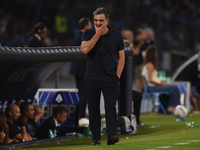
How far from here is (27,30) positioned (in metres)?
19.9

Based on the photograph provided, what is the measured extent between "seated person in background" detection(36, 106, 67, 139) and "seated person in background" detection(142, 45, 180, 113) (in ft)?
14.2

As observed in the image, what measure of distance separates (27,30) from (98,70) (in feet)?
49.7

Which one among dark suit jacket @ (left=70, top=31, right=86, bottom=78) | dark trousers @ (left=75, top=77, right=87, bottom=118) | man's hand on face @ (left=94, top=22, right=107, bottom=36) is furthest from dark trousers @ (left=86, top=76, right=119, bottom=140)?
dark suit jacket @ (left=70, top=31, right=86, bottom=78)

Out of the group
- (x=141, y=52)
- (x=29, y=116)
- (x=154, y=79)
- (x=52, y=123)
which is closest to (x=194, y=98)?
(x=141, y=52)

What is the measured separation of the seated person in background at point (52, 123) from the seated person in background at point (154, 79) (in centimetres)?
433

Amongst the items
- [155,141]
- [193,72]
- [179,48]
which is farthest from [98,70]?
[179,48]

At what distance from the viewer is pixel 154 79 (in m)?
11.0

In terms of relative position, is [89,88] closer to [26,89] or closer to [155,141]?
[155,141]

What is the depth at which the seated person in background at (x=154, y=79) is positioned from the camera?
10.8 m

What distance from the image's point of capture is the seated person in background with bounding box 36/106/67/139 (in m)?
6.49

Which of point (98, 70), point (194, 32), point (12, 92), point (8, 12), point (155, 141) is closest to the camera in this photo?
point (98, 70)

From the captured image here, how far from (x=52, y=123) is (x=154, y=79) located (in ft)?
16.0

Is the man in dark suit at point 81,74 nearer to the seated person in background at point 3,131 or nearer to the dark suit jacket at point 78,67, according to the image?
the dark suit jacket at point 78,67

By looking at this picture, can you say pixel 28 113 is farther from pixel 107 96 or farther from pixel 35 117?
pixel 107 96
